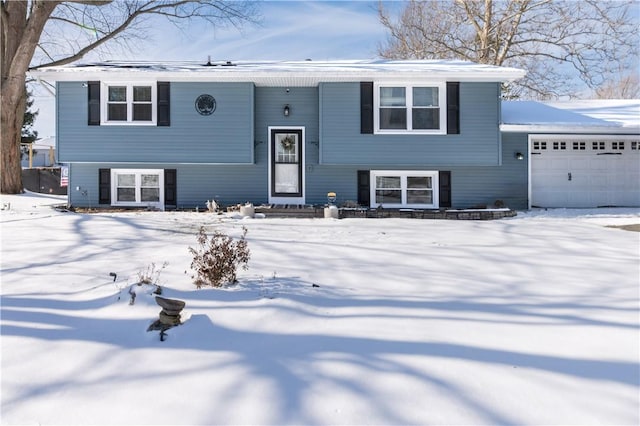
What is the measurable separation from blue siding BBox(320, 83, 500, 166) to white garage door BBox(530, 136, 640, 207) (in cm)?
231

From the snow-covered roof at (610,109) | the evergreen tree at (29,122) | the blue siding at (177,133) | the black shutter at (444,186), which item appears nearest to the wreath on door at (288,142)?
the blue siding at (177,133)

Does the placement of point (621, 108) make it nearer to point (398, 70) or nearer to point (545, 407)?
point (398, 70)

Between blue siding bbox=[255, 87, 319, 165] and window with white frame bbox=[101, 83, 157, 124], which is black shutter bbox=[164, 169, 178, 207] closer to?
window with white frame bbox=[101, 83, 157, 124]

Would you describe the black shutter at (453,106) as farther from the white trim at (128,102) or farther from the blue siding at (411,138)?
the white trim at (128,102)

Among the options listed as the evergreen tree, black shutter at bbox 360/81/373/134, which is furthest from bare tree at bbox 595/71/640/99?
the evergreen tree

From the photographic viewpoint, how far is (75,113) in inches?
469

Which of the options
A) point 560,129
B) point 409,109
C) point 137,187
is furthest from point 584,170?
point 137,187

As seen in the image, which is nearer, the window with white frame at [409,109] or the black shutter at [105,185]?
the window with white frame at [409,109]

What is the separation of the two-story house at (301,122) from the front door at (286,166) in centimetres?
7

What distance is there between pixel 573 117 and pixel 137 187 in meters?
13.0

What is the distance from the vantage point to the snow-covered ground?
2.31 metres

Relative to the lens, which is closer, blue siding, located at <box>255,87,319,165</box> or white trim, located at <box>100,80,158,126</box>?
white trim, located at <box>100,80,158,126</box>

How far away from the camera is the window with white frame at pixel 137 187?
12.5 m

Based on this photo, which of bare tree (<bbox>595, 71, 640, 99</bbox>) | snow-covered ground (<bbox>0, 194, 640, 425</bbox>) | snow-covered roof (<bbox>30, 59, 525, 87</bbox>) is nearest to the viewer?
Result: snow-covered ground (<bbox>0, 194, 640, 425</bbox>)
